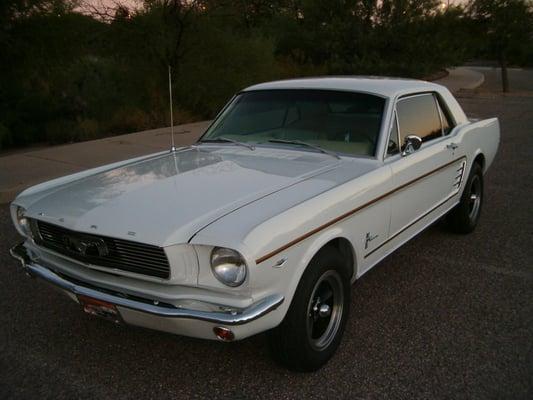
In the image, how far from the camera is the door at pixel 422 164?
3.60 metres

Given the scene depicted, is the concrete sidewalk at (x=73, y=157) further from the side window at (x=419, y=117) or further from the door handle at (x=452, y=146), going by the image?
the door handle at (x=452, y=146)

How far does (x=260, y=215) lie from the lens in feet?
8.27

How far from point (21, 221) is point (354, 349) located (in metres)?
2.13

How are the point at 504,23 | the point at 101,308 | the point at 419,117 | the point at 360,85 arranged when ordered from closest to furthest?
1. the point at 101,308
2. the point at 360,85
3. the point at 419,117
4. the point at 504,23

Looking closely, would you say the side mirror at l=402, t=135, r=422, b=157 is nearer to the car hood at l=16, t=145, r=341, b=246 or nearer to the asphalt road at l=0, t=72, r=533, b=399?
the car hood at l=16, t=145, r=341, b=246

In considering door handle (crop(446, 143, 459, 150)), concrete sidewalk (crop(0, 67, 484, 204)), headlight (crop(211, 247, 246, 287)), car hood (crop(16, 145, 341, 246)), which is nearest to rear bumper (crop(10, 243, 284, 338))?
headlight (crop(211, 247, 246, 287))

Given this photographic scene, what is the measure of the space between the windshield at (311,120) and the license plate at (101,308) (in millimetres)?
1791

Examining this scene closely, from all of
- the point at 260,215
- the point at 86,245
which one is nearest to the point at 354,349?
the point at 260,215

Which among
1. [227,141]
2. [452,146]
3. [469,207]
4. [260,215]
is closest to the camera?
[260,215]

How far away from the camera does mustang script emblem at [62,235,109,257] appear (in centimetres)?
260

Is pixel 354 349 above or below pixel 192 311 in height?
below

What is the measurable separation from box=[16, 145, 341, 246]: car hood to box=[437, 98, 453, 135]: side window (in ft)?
5.12

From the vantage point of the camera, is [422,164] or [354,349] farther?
[422,164]

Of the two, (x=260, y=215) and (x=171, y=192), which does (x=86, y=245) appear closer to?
(x=171, y=192)
